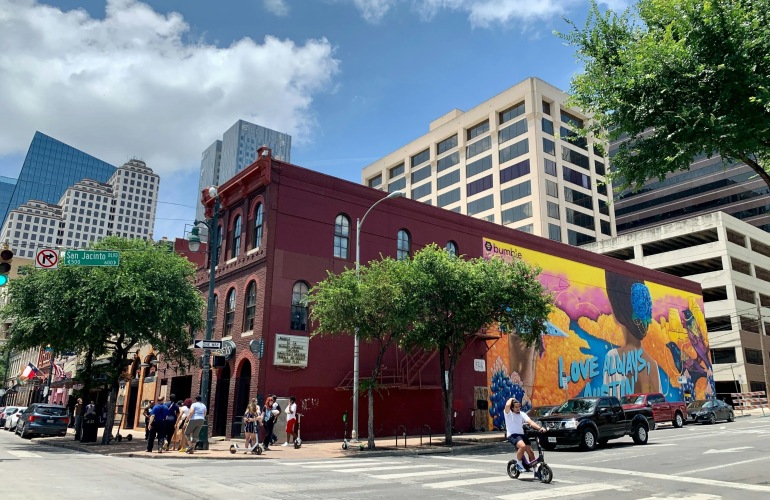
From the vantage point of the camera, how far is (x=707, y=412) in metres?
35.2

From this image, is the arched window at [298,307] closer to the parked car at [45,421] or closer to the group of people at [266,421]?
the group of people at [266,421]

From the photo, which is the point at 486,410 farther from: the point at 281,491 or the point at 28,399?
the point at 28,399

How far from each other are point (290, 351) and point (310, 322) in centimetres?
169

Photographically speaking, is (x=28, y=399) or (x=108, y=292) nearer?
(x=108, y=292)

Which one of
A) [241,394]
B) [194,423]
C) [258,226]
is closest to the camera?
[194,423]

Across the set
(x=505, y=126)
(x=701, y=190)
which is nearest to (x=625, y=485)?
(x=505, y=126)

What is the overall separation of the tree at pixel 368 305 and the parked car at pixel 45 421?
15204 millimetres

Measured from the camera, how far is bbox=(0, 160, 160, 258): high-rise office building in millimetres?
161975

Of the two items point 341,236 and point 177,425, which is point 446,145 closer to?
point 341,236

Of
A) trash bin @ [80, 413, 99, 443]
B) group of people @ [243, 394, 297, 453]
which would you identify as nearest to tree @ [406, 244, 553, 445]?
group of people @ [243, 394, 297, 453]

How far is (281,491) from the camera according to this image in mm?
10695

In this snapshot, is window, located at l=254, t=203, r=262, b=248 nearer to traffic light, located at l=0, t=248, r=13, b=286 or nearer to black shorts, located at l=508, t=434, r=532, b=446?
traffic light, located at l=0, t=248, r=13, b=286

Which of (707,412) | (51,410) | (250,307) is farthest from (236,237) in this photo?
(707,412)

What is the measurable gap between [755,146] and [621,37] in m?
3.44
